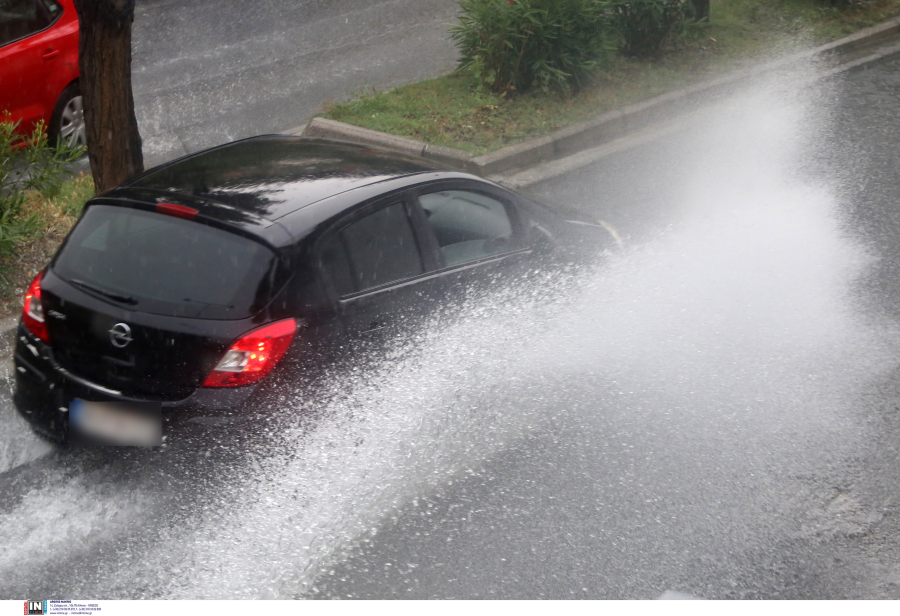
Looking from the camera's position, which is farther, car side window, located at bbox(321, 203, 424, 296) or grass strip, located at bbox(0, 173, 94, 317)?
grass strip, located at bbox(0, 173, 94, 317)

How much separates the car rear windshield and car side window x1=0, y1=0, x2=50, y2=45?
4696 millimetres

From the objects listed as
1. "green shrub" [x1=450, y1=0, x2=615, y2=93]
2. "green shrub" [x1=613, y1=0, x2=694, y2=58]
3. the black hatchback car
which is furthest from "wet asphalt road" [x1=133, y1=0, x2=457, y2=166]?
the black hatchback car

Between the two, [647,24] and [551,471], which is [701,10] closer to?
[647,24]

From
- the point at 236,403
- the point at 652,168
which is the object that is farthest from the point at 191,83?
the point at 236,403

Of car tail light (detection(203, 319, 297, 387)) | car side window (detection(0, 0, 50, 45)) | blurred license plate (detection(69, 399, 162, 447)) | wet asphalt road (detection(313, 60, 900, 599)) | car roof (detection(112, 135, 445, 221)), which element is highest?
car side window (detection(0, 0, 50, 45))

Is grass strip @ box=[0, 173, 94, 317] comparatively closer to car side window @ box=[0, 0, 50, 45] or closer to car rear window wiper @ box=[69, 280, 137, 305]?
car side window @ box=[0, 0, 50, 45]

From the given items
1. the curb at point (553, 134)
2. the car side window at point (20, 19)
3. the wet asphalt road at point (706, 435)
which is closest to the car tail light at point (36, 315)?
the wet asphalt road at point (706, 435)

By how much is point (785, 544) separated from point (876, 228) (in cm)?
381

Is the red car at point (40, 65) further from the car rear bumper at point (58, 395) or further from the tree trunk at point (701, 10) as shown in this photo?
the tree trunk at point (701, 10)

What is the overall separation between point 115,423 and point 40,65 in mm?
5140

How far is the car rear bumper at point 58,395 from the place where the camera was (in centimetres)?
352

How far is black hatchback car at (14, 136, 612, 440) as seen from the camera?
138 inches

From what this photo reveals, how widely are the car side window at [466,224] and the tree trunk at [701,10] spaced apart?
23.9 ft
